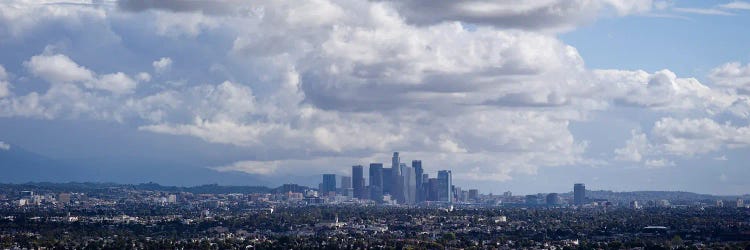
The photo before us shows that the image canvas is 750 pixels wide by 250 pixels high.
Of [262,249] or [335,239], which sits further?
[335,239]

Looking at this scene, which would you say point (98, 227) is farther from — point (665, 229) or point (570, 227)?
point (665, 229)

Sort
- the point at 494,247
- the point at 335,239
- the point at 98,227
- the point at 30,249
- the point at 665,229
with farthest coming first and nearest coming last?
the point at 98,227 → the point at 665,229 → the point at 335,239 → the point at 494,247 → the point at 30,249

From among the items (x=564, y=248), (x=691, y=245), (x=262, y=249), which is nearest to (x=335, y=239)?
(x=262, y=249)

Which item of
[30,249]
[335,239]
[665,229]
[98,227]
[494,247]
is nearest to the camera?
[30,249]

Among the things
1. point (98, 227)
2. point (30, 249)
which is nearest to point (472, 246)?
point (30, 249)

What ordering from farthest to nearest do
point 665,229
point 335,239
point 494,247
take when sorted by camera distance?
point 665,229 < point 335,239 < point 494,247

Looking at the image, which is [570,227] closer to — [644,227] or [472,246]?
[644,227]

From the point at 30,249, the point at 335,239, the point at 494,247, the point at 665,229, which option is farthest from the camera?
the point at 665,229

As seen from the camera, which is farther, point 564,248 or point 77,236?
point 77,236
